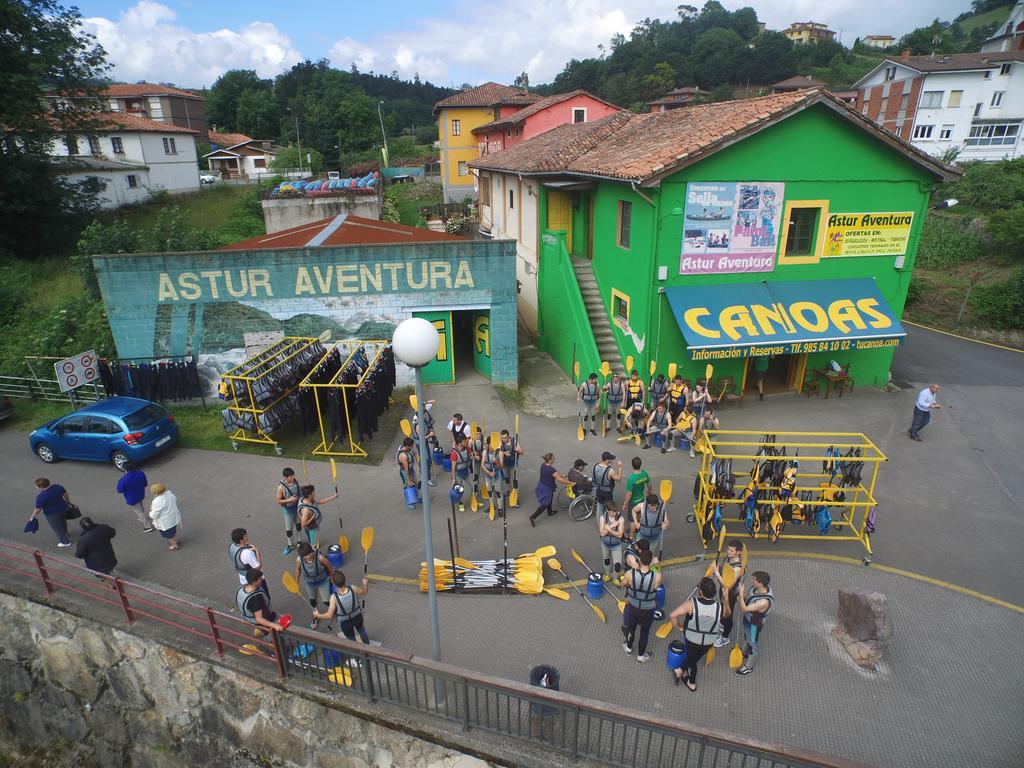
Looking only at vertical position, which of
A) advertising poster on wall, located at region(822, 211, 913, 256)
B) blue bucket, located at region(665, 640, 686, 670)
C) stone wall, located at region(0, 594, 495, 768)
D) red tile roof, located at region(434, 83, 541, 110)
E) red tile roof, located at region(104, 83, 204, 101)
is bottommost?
stone wall, located at region(0, 594, 495, 768)

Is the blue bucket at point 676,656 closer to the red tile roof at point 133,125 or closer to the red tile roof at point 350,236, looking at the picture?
the red tile roof at point 350,236

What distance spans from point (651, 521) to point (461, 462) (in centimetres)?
373

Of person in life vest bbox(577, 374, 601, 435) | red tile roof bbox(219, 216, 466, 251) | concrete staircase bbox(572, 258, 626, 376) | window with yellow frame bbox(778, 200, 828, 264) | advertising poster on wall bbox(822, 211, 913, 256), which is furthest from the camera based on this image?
red tile roof bbox(219, 216, 466, 251)

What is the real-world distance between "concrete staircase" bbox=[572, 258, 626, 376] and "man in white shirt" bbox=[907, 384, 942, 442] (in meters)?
6.81

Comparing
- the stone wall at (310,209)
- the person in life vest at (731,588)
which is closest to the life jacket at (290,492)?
the person in life vest at (731,588)

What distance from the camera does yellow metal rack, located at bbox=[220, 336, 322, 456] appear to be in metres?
12.6

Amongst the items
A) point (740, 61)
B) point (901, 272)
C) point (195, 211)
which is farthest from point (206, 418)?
point (740, 61)

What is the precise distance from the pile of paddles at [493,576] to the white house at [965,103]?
47237mm

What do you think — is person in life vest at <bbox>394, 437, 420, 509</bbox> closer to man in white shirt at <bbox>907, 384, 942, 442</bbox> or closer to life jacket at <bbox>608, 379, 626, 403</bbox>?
life jacket at <bbox>608, 379, 626, 403</bbox>

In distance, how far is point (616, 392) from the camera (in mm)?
13867

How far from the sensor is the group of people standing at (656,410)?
12.9 meters

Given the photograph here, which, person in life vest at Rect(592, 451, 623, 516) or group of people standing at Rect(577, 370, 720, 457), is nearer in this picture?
person in life vest at Rect(592, 451, 623, 516)

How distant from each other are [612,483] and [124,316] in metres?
13.4

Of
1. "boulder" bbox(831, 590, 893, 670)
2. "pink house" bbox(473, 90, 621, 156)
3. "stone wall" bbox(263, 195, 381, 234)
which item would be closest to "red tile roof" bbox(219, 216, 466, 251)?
"stone wall" bbox(263, 195, 381, 234)
